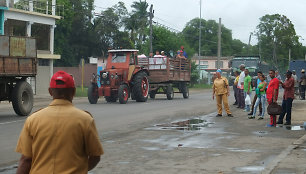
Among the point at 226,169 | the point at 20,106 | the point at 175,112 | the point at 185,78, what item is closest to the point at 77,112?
the point at 226,169

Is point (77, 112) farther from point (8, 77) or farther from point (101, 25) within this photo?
point (101, 25)

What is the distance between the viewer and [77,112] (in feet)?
12.6

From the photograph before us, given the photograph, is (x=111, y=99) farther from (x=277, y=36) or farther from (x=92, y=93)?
(x=277, y=36)

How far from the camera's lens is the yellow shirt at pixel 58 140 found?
3.73m

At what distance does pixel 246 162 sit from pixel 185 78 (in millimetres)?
22659

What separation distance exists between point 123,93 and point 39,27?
19.8 m

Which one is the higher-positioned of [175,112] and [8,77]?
[8,77]

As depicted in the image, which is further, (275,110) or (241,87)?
(241,87)

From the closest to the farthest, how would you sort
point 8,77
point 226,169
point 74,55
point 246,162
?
point 226,169
point 246,162
point 8,77
point 74,55

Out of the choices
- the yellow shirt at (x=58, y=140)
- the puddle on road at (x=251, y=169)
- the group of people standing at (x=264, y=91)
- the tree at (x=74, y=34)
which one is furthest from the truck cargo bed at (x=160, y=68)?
the tree at (x=74, y=34)

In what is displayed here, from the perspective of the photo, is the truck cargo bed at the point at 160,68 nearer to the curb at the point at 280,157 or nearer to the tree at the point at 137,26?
the curb at the point at 280,157

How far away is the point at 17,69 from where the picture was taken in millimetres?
16875

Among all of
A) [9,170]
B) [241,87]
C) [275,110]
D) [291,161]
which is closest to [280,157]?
[291,161]

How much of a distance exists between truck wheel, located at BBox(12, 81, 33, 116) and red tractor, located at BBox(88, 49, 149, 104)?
6.89 meters
